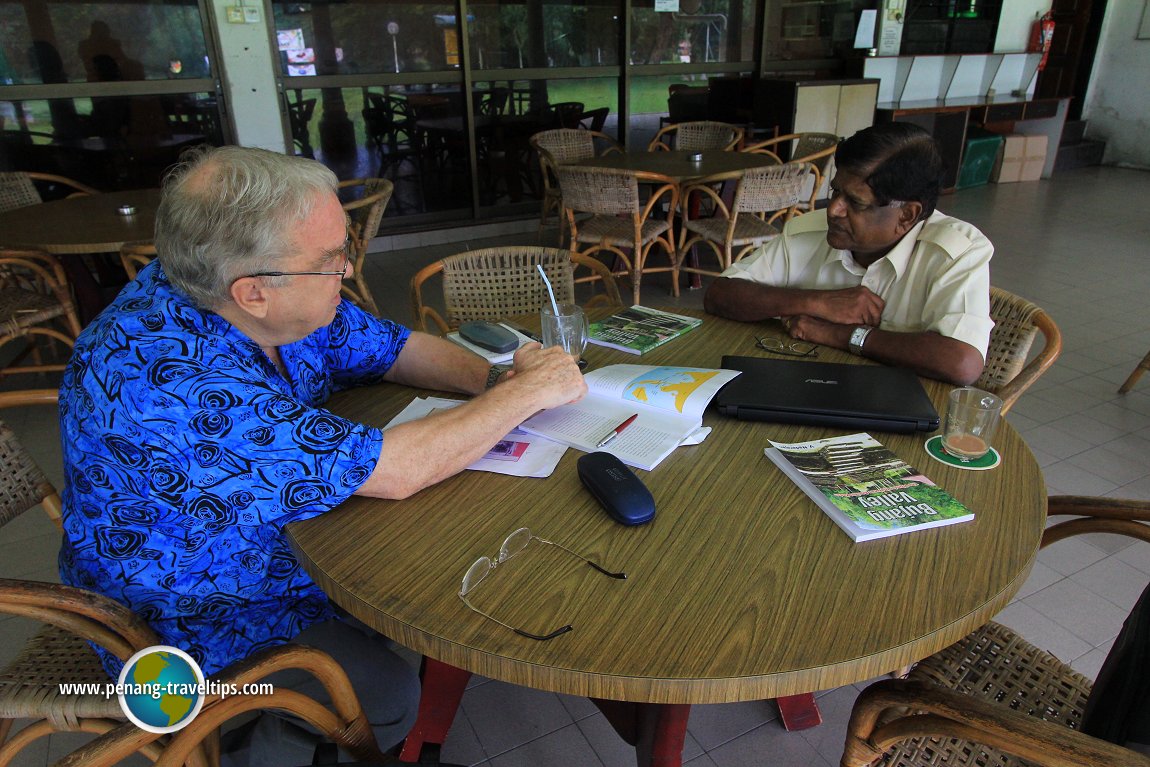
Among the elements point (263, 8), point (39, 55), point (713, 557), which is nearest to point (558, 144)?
point (263, 8)

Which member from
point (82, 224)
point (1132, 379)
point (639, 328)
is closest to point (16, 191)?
point (82, 224)

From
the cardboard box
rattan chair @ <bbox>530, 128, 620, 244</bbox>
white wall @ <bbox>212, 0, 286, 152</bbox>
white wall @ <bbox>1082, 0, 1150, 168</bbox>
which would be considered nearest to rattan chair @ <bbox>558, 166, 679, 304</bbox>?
rattan chair @ <bbox>530, 128, 620, 244</bbox>

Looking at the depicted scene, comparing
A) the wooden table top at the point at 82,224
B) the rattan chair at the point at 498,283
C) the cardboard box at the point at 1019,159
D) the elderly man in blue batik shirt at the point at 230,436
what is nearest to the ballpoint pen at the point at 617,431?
the elderly man in blue batik shirt at the point at 230,436

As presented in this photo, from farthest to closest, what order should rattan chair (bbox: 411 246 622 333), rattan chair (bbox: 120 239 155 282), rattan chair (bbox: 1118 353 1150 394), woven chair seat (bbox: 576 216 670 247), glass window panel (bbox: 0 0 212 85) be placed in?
glass window panel (bbox: 0 0 212 85), woven chair seat (bbox: 576 216 670 247), rattan chair (bbox: 1118 353 1150 394), rattan chair (bbox: 120 239 155 282), rattan chair (bbox: 411 246 622 333)

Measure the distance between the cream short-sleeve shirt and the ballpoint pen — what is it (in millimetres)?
725

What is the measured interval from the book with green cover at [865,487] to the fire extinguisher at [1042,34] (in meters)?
8.78

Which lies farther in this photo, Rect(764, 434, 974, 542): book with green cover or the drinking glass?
the drinking glass

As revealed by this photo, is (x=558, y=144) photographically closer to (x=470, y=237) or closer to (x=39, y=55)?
(x=470, y=237)

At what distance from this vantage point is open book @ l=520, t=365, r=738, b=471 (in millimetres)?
1260

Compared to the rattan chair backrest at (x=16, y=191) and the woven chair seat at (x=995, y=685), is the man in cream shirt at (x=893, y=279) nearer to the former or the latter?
the woven chair seat at (x=995, y=685)

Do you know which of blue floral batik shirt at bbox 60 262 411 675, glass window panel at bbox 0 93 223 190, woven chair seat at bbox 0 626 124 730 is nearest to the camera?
blue floral batik shirt at bbox 60 262 411 675

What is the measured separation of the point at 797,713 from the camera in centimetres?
165

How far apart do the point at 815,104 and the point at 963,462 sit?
19.0 feet

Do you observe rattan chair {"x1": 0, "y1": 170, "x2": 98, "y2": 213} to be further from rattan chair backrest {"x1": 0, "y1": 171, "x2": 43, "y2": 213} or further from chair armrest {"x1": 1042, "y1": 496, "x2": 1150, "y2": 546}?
chair armrest {"x1": 1042, "y1": 496, "x2": 1150, "y2": 546}
